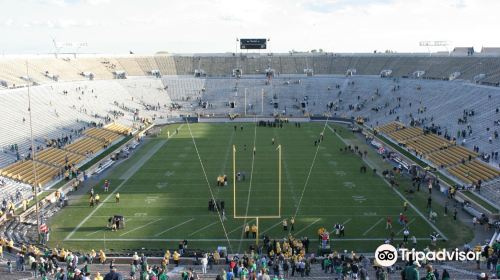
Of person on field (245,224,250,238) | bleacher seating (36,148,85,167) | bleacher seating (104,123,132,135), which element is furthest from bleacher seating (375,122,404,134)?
person on field (245,224,250,238)

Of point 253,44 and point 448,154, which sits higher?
point 253,44

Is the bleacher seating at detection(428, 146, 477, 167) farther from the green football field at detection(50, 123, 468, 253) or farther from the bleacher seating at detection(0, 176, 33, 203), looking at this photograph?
the bleacher seating at detection(0, 176, 33, 203)

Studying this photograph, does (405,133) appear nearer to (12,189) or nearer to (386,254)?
(12,189)

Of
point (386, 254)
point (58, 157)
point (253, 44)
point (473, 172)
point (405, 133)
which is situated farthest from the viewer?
point (253, 44)

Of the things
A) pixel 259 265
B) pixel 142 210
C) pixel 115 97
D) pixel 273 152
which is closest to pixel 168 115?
pixel 115 97

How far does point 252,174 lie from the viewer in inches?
1335

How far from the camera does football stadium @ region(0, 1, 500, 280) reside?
1870 centimetres

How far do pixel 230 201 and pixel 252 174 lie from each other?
6140mm

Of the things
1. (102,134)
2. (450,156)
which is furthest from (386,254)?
(102,134)

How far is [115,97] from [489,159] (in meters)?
47.4

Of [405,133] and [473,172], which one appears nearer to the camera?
[473,172]

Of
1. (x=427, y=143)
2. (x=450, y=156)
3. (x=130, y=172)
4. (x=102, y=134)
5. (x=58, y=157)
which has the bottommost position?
(x=130, y=172)

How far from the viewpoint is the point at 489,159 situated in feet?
110

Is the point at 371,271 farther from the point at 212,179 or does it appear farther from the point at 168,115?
the point at 168,115
